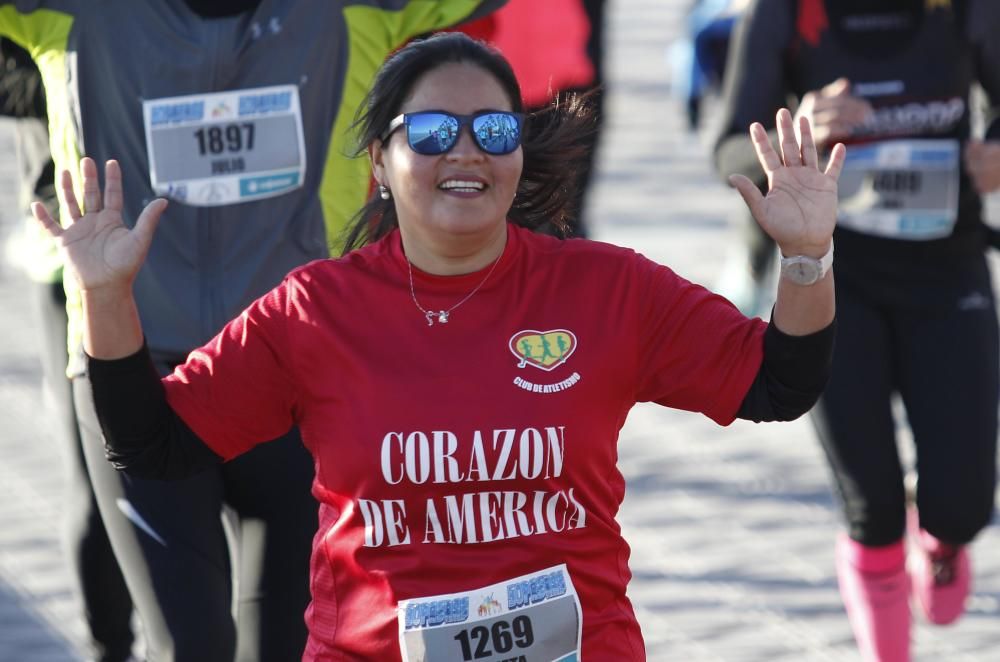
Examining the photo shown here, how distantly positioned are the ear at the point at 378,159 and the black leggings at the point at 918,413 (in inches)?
71.3

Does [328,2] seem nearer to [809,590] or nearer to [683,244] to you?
[809,590]

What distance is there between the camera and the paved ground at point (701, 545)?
5.20 metres

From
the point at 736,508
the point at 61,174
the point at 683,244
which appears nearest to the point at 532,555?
the point at 61,174

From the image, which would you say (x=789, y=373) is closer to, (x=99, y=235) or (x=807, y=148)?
(x=807, y=148)

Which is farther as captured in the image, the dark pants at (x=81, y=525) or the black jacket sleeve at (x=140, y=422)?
the dark pants at (x=81, y=525)

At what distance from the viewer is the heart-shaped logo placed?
2.97 m

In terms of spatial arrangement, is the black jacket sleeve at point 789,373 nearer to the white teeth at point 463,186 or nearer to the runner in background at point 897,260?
the white teeth at point 463,186

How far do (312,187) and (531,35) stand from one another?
188cm

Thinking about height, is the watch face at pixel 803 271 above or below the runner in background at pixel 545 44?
below

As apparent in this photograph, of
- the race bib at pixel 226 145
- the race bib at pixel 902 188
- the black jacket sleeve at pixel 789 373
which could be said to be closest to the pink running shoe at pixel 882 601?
the race bib at pixel 902 188

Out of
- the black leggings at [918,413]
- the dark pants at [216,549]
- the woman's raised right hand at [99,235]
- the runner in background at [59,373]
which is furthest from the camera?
the black leggings at [918,413]

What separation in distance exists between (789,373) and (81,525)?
1.99 m

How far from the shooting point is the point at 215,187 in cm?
383

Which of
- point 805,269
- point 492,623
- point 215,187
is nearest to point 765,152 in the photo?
point 805,269
